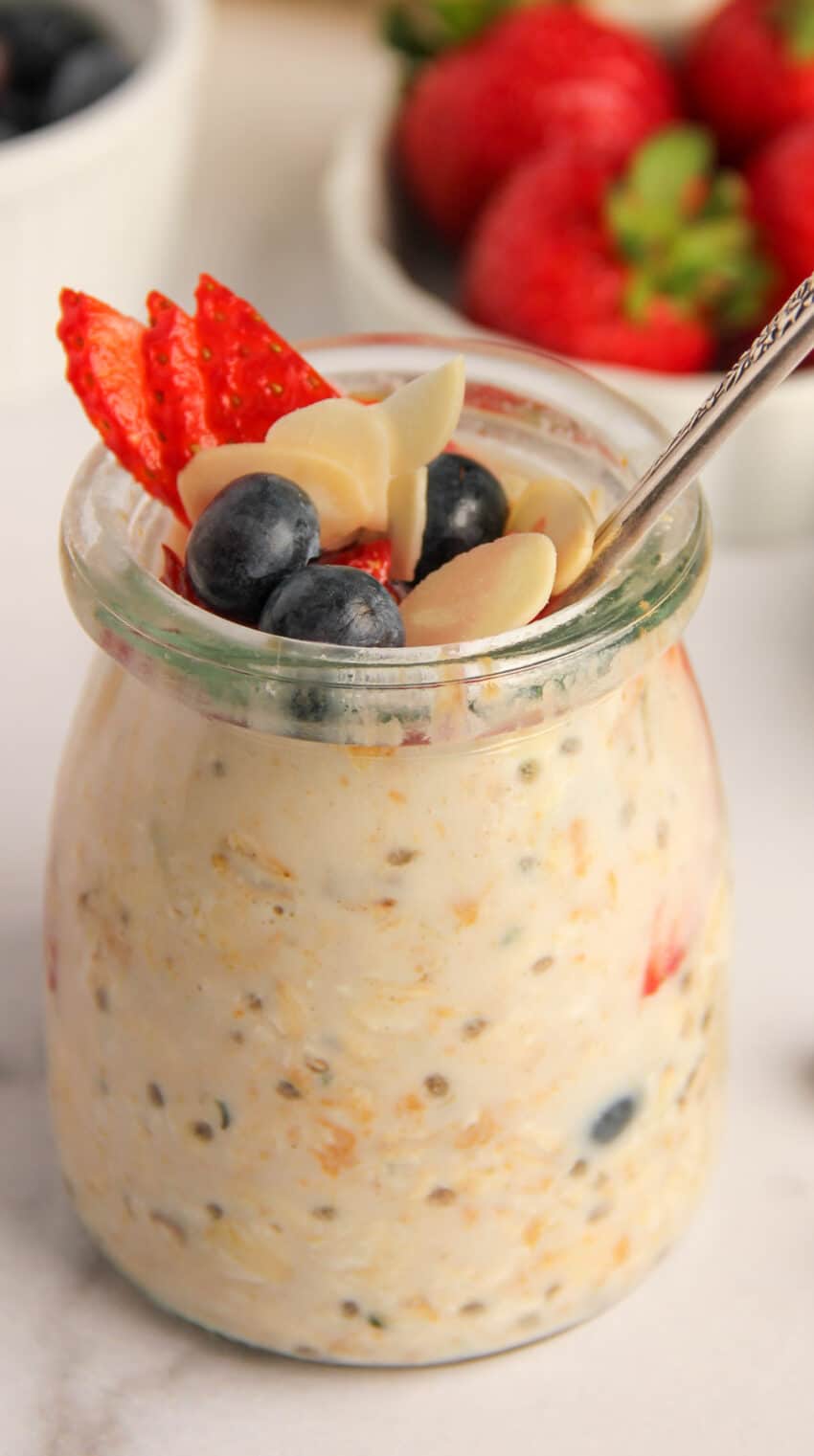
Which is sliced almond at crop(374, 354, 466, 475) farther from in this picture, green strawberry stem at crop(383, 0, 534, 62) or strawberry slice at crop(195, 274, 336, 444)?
green strawberry stem at crop(383, 0, 534, 62)

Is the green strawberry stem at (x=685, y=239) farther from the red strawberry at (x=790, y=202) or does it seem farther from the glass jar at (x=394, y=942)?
the glass jar at (x=394, y=942)

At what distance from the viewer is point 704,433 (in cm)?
54

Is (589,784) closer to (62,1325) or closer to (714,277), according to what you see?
(62,1325)

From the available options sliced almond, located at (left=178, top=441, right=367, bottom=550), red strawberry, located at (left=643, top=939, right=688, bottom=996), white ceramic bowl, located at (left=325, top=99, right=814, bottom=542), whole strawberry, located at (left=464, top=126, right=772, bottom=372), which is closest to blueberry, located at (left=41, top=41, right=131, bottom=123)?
white ceramic bowl, located at (left=325, top=99, right=814, bottom=542)

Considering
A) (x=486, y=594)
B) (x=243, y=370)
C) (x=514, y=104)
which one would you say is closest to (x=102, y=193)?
(x=514, y=104)

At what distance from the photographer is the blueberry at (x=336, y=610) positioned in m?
0.53

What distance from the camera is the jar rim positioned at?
53cm

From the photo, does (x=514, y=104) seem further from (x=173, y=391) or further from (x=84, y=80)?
(x=173, y=391)

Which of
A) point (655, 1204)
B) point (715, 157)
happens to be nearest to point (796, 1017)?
point (655, 1204)

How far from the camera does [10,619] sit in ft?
3.56

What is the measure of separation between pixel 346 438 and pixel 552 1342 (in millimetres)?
347

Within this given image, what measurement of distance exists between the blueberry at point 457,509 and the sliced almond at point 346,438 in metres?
0.02

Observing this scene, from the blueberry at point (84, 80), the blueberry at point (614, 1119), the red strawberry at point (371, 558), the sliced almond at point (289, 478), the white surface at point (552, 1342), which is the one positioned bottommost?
the white surface at point (552, 1342)

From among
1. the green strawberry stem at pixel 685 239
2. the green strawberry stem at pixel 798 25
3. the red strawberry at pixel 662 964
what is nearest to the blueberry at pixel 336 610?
the red strawberry at pixel 662 964
